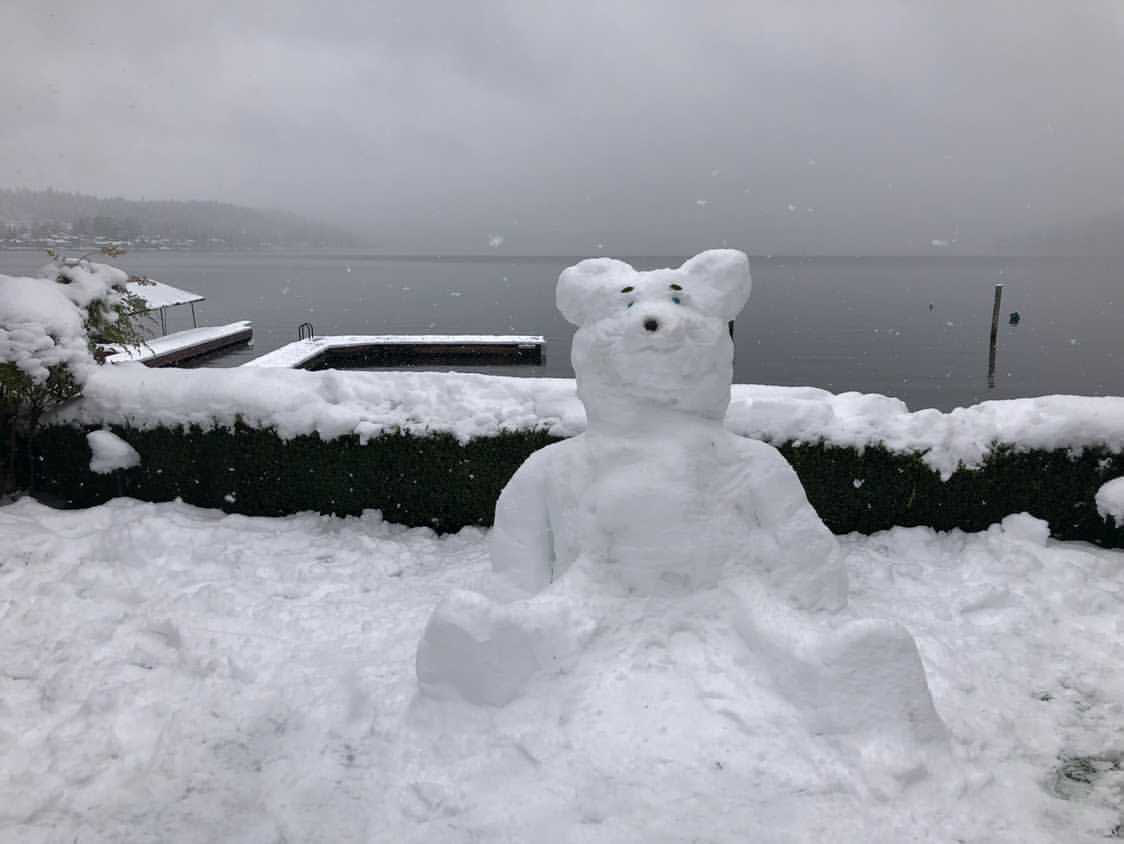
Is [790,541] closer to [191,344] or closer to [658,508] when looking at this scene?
[658,508]

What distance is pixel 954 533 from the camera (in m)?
6.21

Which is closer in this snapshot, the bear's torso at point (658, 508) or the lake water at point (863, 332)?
the bear's torso at point (658, 508)

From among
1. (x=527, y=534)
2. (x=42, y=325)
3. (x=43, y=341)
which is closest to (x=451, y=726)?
(x=527, y=534)

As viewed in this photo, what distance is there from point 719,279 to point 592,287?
72 centimetres

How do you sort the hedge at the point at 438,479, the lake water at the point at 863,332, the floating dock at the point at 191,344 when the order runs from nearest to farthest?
the hedge at the point at 438,479 < the floating dock at the point at 191,344 < the lake water at the point at 863,332

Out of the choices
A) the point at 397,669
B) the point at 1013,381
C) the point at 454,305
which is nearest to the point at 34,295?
the point at 397,669

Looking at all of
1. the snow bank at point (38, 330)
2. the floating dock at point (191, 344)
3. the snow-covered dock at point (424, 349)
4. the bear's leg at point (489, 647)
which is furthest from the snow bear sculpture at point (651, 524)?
the snow-covered dock at point (424, 349)

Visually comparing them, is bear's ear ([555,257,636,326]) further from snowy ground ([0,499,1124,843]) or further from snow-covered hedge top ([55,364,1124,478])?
snow-covered hedge top ([55,364,1124,478])

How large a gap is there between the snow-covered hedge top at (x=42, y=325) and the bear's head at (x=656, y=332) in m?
5.14

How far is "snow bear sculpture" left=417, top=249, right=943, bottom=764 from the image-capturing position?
3.54 meters

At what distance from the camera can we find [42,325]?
258 inches

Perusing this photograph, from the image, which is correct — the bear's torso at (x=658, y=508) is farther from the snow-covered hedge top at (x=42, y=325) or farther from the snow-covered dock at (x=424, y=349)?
the snow-covered dock at (x=424, y=349)

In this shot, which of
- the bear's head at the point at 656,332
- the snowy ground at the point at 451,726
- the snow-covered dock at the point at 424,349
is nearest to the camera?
the snowy ground at the point at 451,726

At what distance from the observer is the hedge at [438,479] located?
605cm
